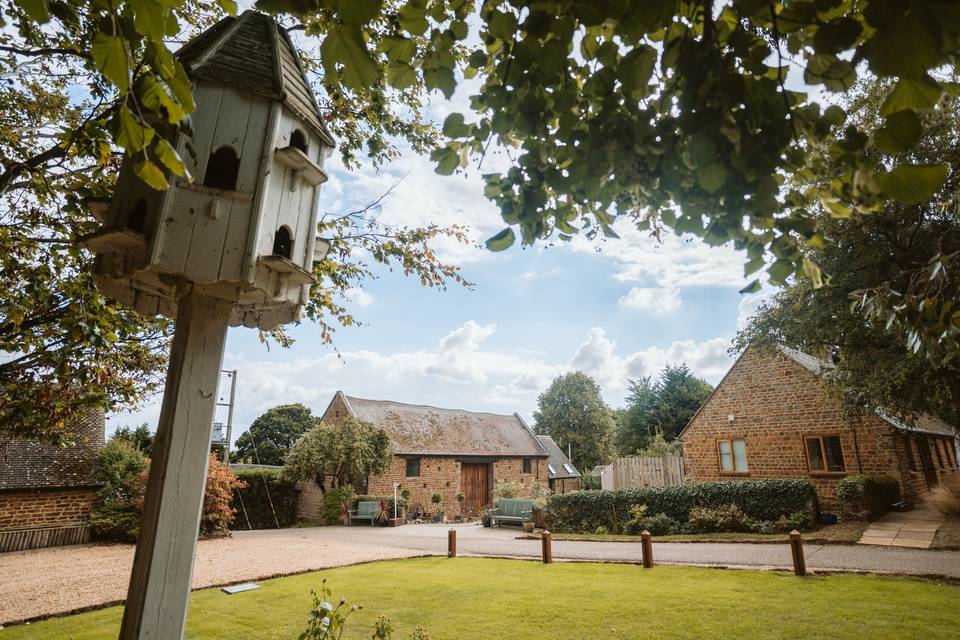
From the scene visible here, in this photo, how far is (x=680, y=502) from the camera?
51.1 feet

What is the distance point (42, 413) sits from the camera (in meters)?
5.12

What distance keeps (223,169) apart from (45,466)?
1897 centimetres

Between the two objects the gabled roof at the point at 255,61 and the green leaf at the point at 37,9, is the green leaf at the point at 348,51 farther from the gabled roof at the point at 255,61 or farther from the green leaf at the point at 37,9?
the gabled roof at the point at 255,61

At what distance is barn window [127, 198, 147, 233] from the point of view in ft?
9.29

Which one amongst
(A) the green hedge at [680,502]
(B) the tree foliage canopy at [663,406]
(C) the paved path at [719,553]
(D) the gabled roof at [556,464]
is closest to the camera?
(C) the paved path at [719,553]

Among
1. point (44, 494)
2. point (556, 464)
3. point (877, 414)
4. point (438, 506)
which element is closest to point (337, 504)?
point (438, 506)

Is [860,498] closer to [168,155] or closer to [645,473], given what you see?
[645,473]

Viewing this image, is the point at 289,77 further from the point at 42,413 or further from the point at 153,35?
the point at 42,413

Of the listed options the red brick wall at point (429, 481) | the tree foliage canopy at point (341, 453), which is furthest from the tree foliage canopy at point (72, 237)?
the red brick wall at point (429, 481)

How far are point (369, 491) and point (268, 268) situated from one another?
23513 mm

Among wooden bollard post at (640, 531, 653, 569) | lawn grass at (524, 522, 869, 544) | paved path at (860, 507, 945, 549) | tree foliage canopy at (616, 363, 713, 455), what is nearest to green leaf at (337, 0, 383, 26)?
wooden bollard post at (640, 531, 653, 569)

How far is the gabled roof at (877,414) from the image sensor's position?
47.1ft

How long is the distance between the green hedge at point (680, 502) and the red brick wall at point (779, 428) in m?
3.28

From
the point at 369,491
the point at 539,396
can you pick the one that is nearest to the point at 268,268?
the point at 369,491
